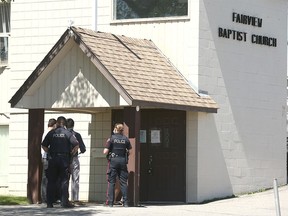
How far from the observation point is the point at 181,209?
703 inches

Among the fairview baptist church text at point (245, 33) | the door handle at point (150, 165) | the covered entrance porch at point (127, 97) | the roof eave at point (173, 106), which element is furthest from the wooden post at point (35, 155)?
the fairview baptist church text at point (245, 33)

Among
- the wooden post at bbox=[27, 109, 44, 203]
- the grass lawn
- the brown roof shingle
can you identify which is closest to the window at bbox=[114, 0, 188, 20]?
the brown roof shingle

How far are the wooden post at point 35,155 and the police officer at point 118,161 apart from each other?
2081 millimetres

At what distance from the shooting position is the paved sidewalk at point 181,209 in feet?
54.0

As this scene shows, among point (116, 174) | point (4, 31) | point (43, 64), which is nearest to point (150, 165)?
point (116, 174)

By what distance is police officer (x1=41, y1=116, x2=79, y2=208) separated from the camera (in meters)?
17.6

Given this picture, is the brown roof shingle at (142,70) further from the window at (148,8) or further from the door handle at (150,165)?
the door handle at (150,165)

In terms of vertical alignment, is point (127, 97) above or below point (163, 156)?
above

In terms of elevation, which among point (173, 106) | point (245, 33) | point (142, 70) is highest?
point (245, 33)

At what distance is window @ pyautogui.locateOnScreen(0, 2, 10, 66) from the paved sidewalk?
6233 mm

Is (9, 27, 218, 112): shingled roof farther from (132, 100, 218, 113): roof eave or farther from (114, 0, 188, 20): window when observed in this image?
(114, 0, 188, 20): window

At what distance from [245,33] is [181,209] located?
19.3 feet

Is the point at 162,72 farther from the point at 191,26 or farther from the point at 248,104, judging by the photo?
the point at 248,104

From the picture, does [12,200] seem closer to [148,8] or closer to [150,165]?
[150,165]
